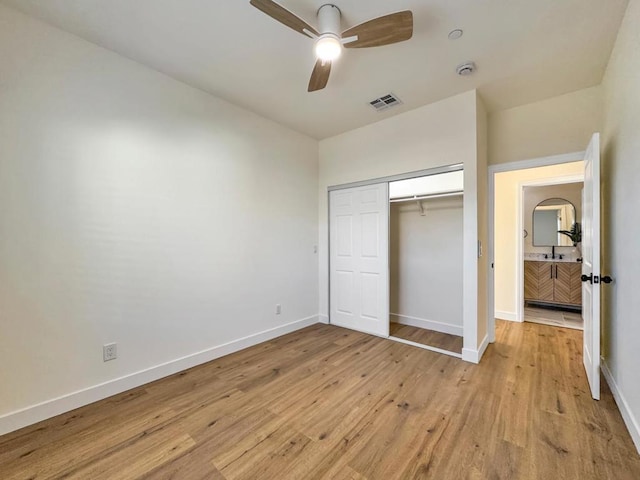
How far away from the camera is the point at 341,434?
1799 mm

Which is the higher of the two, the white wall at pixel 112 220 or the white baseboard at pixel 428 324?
the white wall at pixel 112 220

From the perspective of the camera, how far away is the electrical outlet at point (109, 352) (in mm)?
2228

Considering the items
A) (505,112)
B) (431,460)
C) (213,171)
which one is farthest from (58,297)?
(505,112)

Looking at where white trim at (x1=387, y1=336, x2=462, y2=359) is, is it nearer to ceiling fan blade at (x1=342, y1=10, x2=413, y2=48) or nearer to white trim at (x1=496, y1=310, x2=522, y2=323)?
white trim at (x1=496, y1=310, x2=522, y2=323)

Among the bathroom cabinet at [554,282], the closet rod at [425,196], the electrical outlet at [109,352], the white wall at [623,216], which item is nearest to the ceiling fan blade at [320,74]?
the white wall at [623,216]

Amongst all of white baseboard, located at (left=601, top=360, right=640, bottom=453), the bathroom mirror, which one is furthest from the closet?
the bathroom mirror

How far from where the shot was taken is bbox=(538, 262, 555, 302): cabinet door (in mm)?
4852

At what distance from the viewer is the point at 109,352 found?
2.25m

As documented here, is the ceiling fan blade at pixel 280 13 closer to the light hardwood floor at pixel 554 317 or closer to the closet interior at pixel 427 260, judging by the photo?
the closet interior at pixel 427 260

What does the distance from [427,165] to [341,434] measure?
9.02ft

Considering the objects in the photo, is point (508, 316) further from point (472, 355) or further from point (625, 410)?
point (625, 410)

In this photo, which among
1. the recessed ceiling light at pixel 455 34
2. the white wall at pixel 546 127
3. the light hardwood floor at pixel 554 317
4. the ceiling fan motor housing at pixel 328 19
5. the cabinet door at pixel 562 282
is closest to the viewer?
the ceiling fan motor housing at pixel 328 19

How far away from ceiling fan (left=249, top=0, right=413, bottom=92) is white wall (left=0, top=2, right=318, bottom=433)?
155 cm

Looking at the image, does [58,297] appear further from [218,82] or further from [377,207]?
[377,207]
